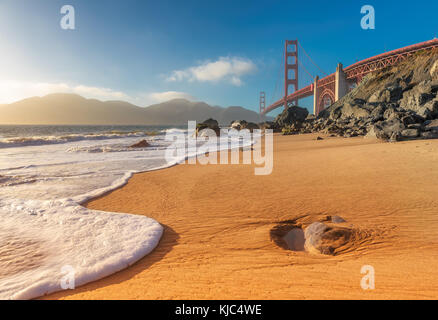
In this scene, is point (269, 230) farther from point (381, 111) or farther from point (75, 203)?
point (381, 111)

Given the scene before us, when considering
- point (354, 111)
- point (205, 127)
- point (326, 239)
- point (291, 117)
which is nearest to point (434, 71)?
point (354, 111)

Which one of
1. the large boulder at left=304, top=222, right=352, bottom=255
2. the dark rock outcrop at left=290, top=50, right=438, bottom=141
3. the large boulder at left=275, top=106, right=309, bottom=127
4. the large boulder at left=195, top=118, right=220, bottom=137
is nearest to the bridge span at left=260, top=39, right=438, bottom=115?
the dark rock outcrop at left=290, top=50, right=438, bottom=141

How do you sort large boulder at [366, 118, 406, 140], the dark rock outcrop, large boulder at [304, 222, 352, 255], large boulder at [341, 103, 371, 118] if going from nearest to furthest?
large boulder at [304, 222, 352, 255] → large boulder at [366, 118, 406, 140] → the dark rock outcrop → large boulder at [341, 103, 371, 118]

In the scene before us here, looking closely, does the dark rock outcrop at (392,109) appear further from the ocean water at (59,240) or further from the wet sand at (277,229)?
the ocean water at (59,240)

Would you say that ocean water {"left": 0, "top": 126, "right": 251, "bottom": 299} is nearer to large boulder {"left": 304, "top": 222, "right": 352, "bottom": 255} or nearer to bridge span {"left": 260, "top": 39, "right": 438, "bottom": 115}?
large boulder {"left": 304, "top": 222, "right": 352, "bottom": 255}

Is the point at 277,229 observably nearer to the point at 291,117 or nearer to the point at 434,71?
the point at 291,117

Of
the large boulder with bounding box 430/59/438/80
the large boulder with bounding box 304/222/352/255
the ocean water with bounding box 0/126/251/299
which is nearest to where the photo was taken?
the ocean water with bounding box 0/126/251/299
